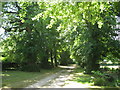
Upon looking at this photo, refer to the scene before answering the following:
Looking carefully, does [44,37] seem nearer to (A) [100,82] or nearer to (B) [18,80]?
(B) [18,80]

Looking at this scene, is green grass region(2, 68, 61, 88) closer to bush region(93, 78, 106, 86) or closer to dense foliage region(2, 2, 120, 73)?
dense foliage region(2, 2, 120, 73)

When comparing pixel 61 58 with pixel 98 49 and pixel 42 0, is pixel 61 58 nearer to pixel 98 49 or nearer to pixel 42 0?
pixel 98 49

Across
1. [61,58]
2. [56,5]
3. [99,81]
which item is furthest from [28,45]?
[61,58]

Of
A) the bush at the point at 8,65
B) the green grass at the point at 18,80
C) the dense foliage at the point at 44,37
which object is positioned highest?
the dense foliage at the point at 44,37

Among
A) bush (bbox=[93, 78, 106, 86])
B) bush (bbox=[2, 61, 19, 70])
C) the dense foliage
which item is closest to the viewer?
bush (bbox=[93, 78, 106, 86])

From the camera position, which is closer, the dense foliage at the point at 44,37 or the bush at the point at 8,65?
the dense foliage at the point at 44,37

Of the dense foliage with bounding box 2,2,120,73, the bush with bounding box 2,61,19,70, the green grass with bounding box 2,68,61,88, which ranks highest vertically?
the dense foliage with bounding box 2,2,120,73

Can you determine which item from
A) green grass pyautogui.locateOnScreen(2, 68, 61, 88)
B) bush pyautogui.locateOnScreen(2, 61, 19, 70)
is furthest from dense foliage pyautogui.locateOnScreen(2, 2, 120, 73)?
green grass pyautogui.locateOnScreen(2, 68, 61, 88)

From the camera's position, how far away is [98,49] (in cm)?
1625

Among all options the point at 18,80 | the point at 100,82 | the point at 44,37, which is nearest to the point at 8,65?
Answer: the point at 44,37

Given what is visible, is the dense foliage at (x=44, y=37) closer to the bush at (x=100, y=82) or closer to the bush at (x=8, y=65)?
the bush at (x=8, y=65)

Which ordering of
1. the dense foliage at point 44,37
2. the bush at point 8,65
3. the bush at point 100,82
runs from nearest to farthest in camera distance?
the bush at point 100,82 → the dense foliage at point 44,37 → the bush at point 8,65

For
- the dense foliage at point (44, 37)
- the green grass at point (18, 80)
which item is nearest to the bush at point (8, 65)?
the dense foliage at point (44, 37)

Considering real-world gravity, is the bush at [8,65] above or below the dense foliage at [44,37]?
below
